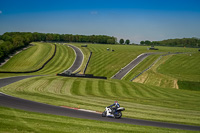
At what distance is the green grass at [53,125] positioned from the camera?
47.6ft

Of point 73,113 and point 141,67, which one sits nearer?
point 73,113

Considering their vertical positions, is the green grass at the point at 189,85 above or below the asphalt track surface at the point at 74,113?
below

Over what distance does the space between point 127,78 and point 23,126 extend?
54.6m

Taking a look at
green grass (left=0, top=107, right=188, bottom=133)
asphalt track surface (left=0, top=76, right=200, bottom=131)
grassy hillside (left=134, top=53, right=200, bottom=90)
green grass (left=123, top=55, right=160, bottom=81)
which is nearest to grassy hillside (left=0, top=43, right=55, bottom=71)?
green grass (left=123, top=55, right=160, bottom=81)

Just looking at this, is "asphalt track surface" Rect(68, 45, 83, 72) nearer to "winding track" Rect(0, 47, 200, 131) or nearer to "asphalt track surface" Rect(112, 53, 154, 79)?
"asphalt track surface" Rect(112, 53, 154, 79)

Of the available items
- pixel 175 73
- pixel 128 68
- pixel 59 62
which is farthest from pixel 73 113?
pixel 59 62

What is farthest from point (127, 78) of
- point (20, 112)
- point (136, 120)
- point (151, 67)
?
point (20, 112)

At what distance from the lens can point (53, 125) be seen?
616 inches

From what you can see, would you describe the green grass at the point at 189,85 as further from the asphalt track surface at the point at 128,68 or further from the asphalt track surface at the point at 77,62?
the asphalt track surface at the point at 77,62

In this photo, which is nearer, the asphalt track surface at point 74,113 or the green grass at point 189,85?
the asphalt track surface at point 74,113

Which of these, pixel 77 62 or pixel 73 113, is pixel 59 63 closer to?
pixel 77 62

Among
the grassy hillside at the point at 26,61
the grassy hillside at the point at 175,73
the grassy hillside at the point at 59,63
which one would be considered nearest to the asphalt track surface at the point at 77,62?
the grassy hillside at the point at 59,63

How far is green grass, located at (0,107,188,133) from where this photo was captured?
Result: 1452 centimetres

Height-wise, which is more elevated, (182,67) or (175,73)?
(182,67)
